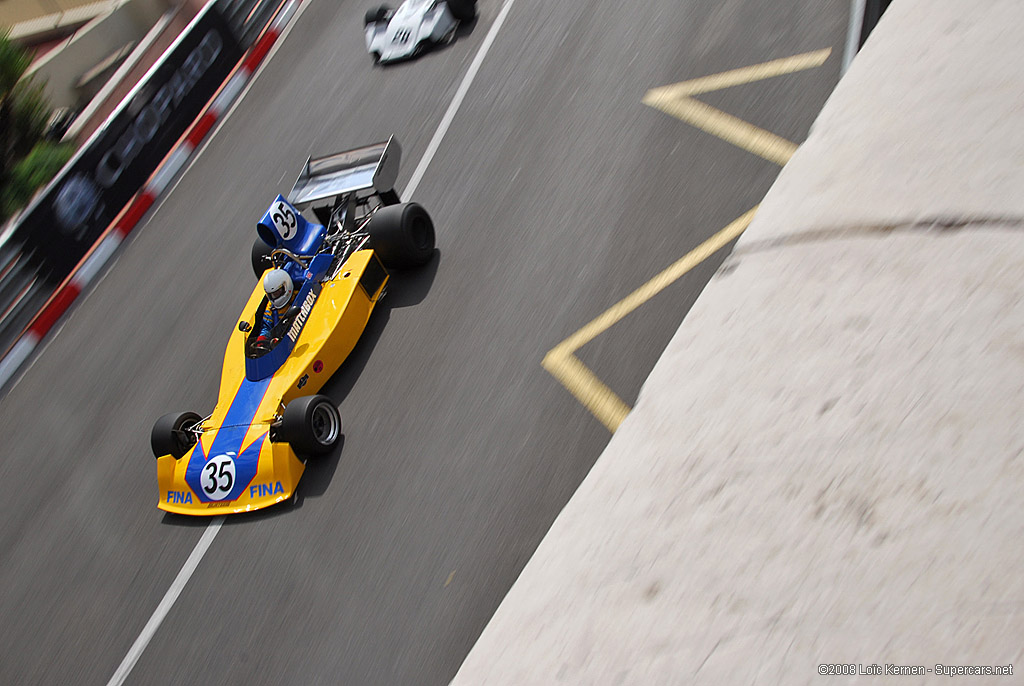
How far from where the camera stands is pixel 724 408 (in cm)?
359

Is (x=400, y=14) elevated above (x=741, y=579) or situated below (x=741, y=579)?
above

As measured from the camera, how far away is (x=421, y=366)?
24.4 feet

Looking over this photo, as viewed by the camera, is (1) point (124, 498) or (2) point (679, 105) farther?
(2) point (679, 105)

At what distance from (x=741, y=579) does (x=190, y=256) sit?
30.8ft

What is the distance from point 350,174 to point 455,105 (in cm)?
267

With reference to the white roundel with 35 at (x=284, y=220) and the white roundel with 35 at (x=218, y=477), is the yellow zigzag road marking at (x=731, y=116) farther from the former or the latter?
the white roundel with 35 at (x=218, y=477)

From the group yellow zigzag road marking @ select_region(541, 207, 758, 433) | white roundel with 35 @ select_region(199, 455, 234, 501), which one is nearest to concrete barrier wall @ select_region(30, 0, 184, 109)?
white roundel with 35 @ select_region(199, 455, 234, 501)

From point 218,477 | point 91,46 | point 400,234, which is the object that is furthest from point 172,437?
point 91,46

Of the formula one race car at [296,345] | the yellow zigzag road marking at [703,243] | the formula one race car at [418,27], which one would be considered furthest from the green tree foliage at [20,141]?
the yellow zigzag road marking at [703,243]

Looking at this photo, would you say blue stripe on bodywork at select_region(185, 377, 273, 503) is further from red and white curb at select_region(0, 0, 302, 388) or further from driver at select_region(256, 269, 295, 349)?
red and white curb at select_region(0, 0, 302, 388)

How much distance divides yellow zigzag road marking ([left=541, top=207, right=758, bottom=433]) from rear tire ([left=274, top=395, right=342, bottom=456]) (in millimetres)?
1834

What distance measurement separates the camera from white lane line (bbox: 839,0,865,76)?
775 centimetres

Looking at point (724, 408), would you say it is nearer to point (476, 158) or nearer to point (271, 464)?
point (271, 464)

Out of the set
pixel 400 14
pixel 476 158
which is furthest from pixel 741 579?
pixel 400 14
